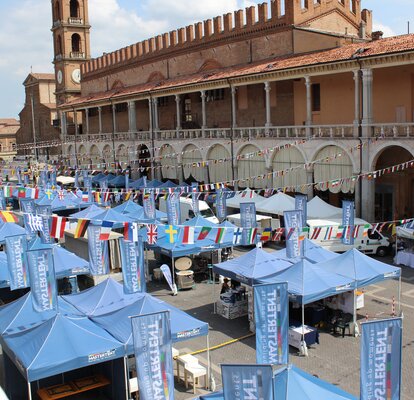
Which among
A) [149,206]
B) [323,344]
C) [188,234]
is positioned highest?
[149,206]

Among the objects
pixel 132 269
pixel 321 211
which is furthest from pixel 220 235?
pixel 321 211

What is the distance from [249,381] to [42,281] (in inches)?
293

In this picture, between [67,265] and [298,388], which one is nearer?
[298,388]

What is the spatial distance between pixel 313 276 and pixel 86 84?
59.1 meters

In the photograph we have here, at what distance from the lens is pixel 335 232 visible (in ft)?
66.8

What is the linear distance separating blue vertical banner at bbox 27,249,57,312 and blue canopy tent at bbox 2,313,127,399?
4.24ft

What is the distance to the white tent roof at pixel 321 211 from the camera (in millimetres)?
28578

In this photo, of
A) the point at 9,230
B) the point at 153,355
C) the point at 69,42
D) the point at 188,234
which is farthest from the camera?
the point at 69,42

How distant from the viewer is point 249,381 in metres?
8.77

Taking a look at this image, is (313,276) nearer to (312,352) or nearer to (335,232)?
(312,352)

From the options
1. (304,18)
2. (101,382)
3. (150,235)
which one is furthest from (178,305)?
(304,18)

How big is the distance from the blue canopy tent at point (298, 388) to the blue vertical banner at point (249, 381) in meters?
1.55

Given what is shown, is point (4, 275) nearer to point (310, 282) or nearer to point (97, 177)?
point (310, 282)

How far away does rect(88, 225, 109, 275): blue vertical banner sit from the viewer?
1914 cm
